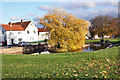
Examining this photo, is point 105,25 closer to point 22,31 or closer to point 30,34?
point 30,34

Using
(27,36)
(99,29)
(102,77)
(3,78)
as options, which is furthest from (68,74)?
(99,29)

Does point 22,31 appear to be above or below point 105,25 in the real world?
below

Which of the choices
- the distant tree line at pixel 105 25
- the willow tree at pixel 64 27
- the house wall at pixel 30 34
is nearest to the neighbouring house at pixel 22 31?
the house wall at pixel 30 34

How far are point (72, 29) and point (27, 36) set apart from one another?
21.1m

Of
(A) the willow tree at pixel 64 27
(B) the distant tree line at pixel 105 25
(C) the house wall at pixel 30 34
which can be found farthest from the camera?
(B) the distant tree line at pixel 105 25

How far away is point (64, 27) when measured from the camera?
25.7 metres

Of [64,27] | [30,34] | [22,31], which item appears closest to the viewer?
[64,27]

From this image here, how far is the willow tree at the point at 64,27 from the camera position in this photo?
81.3 feet

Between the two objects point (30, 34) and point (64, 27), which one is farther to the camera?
point (30, 34)

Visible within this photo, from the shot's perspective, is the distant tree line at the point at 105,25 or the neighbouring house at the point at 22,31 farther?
the distant tree line at the point at 105,25

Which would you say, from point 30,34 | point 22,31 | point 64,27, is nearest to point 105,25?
point 64,27

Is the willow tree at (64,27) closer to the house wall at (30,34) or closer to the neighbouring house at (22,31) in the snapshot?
the neighbouring house at (22,31)

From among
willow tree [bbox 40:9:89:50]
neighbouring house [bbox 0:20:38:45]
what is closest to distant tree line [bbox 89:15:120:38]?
willow tree [bbox 40:9:89:50]

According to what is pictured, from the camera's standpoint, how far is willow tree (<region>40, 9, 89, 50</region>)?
24.8m
